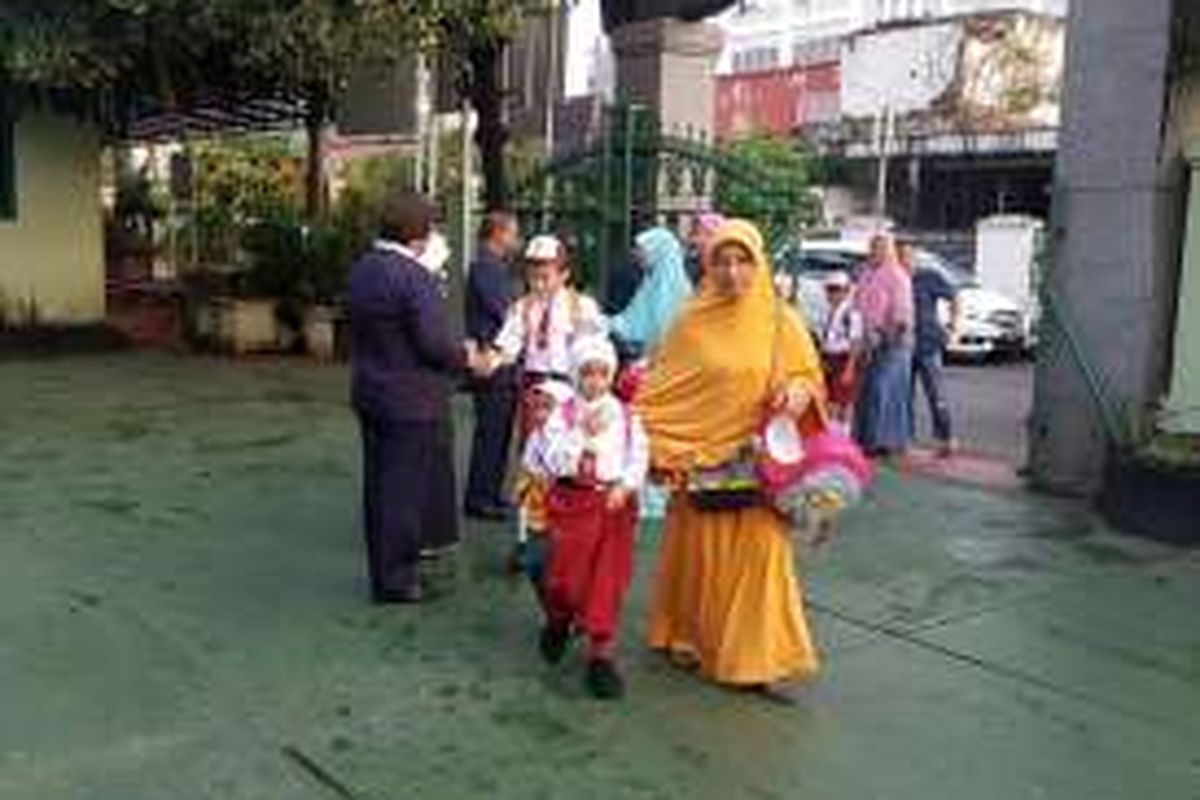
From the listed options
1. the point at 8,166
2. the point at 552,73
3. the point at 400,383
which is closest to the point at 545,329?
the point at 400,383

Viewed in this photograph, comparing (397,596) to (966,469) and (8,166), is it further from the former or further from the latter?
(8,166)

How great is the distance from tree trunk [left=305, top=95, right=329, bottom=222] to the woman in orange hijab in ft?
36.2

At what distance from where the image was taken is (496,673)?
6121mm

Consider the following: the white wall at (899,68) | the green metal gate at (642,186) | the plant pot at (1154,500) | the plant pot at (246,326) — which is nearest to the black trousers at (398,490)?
the green metal gate at (642,186)

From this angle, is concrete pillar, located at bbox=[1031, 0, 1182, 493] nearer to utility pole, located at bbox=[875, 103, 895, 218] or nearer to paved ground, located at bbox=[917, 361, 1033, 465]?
paved ground, located at bbox=[917, 361, 1033, 465]

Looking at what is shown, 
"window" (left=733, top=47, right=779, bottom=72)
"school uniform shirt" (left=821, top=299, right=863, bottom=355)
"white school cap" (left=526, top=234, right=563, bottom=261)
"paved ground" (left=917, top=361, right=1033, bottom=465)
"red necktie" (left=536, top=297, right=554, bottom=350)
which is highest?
"window" (left=733, top=47, right=779, bottom=72)

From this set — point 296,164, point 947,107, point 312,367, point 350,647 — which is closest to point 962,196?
point 947,107

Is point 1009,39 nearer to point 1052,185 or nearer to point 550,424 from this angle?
point 1052,185

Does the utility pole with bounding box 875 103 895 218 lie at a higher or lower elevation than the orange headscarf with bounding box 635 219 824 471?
higher

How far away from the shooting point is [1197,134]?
389 inches

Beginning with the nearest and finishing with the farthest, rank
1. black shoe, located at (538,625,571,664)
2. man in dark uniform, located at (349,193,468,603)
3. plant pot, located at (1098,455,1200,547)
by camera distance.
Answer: black shoe, located at (538,625,571,664), man in dark uniform, located at (349,193,468,603), plant pot, located at (1098,455,1200,547)

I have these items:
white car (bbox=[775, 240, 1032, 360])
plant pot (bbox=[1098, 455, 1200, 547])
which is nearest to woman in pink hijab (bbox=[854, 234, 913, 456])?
plant pot (bbox=[1098, 455, 1200, 547])

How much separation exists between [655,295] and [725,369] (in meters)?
2.72

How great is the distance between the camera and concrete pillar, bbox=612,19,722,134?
10.7 m
